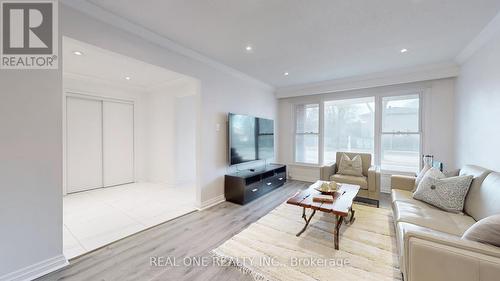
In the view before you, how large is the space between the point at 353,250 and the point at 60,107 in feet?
10.9

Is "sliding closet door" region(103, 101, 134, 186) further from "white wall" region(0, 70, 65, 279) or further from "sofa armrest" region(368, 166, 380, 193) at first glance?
"sofa armrest" region(368, 166, 380, 193)

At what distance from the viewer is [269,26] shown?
92.7 inches

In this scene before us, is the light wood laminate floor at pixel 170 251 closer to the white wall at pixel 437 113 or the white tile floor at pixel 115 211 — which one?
the white tile floor at pixel 115 211

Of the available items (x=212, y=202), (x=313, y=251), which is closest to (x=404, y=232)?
(x=313, y=251)

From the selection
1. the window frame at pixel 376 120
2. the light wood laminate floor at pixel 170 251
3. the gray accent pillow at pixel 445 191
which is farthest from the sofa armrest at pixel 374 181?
the light wood laminate floor at pixel 170 251

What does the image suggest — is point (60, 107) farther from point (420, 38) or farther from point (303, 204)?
point (420, 38)

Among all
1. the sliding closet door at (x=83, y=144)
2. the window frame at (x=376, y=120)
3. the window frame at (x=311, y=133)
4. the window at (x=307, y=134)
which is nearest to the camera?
the window frame at (x=376, y=120)

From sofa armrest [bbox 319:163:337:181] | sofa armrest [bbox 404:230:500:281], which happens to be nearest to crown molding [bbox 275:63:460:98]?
sofa armrest [bbox 319:163:337:181]

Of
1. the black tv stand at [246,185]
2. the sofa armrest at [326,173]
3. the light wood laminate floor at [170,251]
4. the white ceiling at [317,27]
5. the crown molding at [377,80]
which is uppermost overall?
the white ceiling at [317,27]

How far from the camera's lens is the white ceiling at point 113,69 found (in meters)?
2.94

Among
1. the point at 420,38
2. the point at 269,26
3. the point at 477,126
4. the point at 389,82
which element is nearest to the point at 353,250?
the point at 477,126

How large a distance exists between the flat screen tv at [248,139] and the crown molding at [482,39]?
3.48 metres

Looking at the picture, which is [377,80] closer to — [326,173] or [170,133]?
[326,173]

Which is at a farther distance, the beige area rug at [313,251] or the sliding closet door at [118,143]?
the sliding closet door at [118,143]
